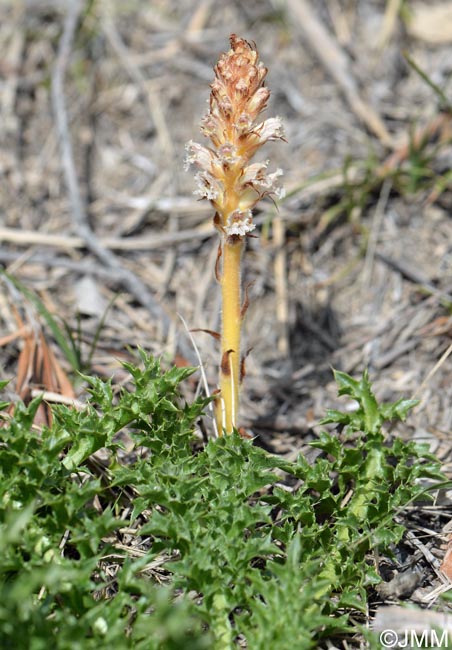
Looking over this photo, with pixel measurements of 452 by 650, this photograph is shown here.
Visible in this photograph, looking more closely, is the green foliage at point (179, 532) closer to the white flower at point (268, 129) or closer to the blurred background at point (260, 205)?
the blurred background at point (260, 205)

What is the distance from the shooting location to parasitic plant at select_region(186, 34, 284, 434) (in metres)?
2.83

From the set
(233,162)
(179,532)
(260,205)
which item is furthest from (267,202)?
(179,532)

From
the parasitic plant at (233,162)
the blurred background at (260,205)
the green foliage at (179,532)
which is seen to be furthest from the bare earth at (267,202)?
the parasitic plant at (233,162)

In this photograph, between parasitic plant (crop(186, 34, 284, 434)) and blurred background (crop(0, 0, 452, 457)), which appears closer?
parasitic plant (crop(186, 34, 284, 434))

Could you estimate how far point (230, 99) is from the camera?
284 cm

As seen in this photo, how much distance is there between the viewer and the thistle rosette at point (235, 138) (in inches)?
111

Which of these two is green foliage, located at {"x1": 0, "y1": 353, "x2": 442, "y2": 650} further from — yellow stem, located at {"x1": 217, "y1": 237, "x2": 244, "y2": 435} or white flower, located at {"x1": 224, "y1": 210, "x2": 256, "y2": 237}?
white flower, located at {"x1": 224, "y1": 210, "x2": 256, "y2": 237}

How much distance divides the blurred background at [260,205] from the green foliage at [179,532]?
2.69 ft

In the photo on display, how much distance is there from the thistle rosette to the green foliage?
2.61 ft

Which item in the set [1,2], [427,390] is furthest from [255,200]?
[1,2]

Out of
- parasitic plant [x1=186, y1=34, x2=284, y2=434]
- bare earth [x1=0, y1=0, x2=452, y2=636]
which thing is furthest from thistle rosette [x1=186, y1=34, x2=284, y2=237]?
bare earth [x1=0, y1=0, x2=452, y2=636]

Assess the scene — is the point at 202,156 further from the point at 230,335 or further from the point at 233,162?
the point at 230,335

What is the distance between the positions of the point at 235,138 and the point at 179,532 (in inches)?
62.6

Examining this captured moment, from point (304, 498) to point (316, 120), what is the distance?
12.7 feet
